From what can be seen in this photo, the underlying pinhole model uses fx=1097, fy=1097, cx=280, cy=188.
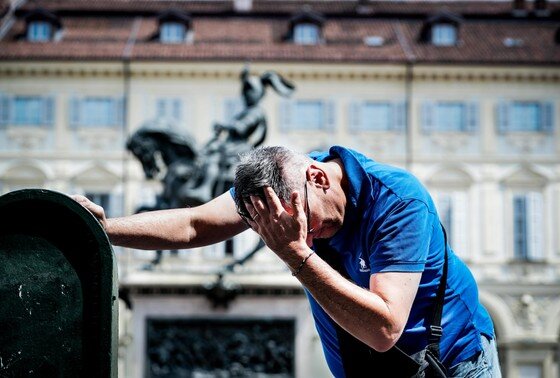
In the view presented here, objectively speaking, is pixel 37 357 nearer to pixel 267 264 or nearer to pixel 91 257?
pixel 91 257

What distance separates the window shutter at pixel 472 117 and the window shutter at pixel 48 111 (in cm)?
1281

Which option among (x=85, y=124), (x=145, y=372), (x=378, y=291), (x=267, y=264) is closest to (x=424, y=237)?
(x=378, y=291)

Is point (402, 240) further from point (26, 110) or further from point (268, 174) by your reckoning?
point (26, 110)

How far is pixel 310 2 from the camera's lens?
38.9 metres

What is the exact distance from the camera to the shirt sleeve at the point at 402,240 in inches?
90.7

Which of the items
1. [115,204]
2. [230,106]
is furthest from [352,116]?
[115,204]

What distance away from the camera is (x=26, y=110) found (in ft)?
111

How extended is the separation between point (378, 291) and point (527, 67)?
32486 millimetres

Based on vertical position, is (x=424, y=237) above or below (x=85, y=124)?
below

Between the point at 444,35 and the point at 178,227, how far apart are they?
111 feet

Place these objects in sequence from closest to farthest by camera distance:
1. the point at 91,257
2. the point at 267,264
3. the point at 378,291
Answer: the point at 91,257 < the point at 378,291 < the point at 267,264

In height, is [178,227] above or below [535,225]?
below

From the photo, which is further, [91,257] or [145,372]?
[145,372]

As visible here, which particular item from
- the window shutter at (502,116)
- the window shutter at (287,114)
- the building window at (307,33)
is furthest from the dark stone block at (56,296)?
the building window at (307,33)
